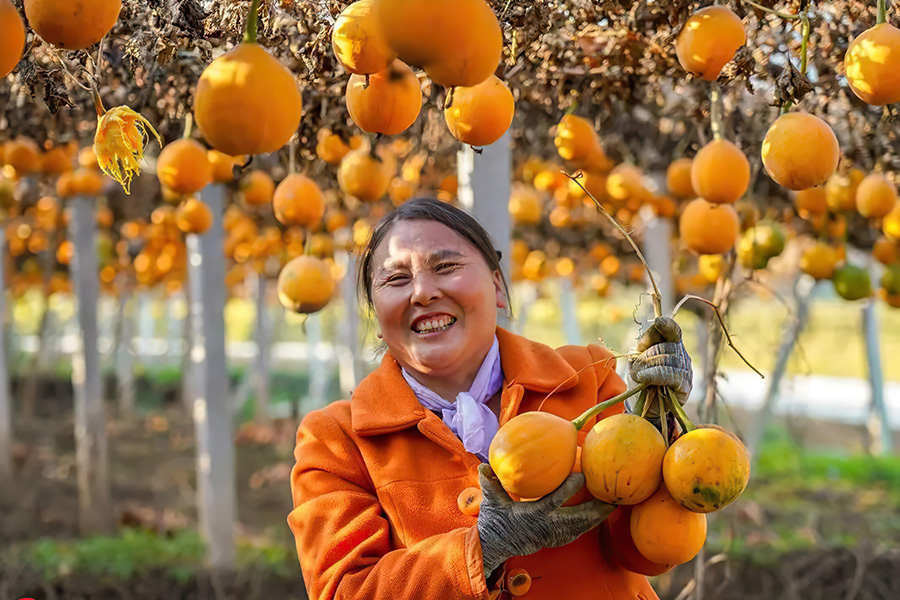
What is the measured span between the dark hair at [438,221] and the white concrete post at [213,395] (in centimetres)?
287

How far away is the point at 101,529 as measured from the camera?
5.66 m

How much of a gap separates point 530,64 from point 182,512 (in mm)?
5330

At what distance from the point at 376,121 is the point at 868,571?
170 inches

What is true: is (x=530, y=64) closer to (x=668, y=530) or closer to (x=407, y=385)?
(x=407, y=385)

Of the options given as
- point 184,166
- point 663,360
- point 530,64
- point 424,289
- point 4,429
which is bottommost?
point 4,429

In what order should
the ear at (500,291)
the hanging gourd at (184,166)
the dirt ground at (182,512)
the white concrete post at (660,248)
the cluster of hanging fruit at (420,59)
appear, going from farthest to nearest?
the white concrete post at (660,248) → the dirt ground at (182,512) → the hanging gourd at (184,166) → the ear at (500,291) → the cluster of hanging fruit at (420,59)

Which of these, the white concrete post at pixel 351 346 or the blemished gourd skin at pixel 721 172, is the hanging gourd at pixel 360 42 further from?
the white concrete post at pixel 351 346

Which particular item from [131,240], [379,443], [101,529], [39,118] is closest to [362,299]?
[379,443]

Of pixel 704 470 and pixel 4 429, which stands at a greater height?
pixel 704 470

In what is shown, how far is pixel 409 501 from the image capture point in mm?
1587

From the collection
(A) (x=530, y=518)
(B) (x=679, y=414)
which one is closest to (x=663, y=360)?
(B) (x=679, y=414)

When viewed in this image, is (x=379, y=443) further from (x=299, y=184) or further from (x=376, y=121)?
(x=299, y=184)

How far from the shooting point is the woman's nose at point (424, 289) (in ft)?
5.31

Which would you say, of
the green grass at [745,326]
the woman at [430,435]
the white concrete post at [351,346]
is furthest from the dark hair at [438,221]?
the green grass at [745,326]
